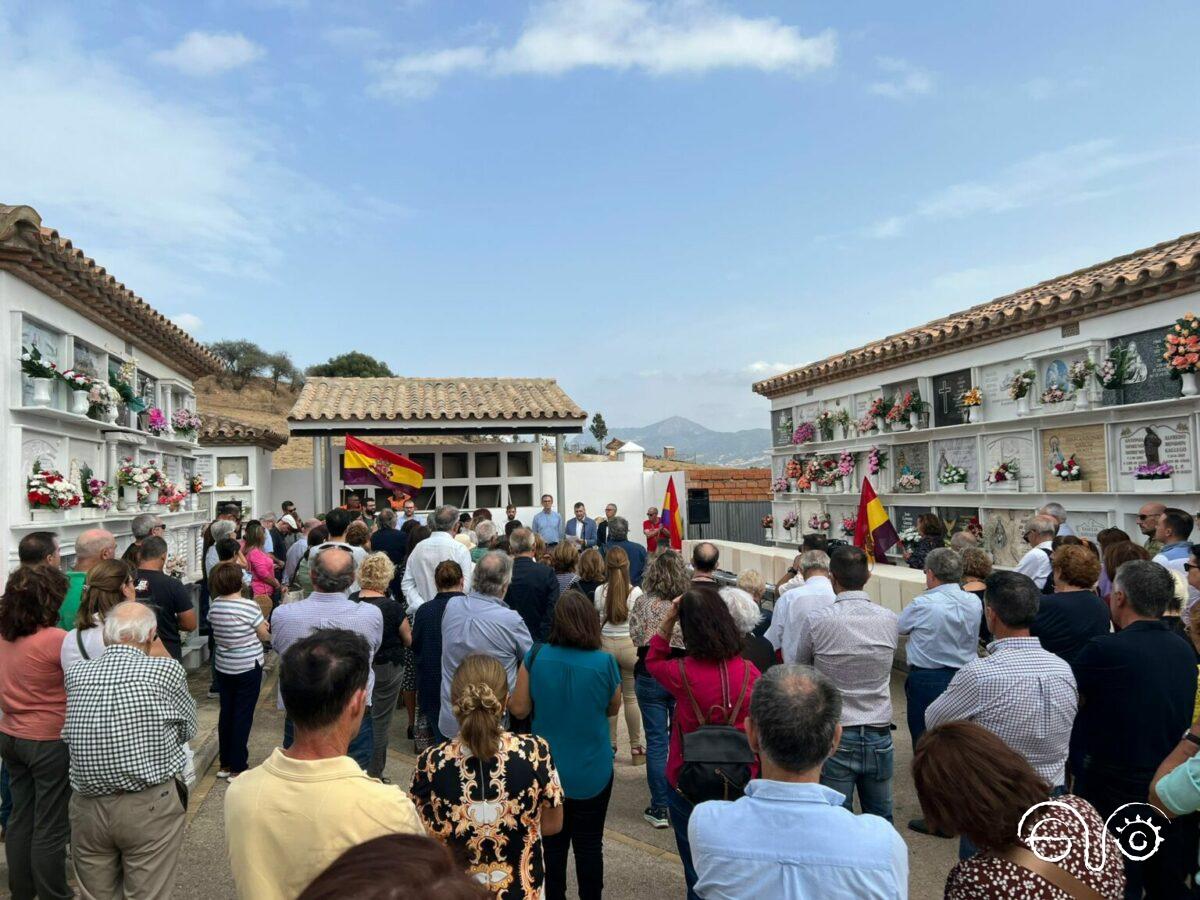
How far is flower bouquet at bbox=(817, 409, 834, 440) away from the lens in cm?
1314

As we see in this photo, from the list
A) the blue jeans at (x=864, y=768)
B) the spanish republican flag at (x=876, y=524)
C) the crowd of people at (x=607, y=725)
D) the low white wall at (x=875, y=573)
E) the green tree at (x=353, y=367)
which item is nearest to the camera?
the crowd of people at (x=607, y=725)

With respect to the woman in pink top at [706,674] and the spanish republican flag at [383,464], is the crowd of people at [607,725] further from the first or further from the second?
the spanish republican flag at [383,464]

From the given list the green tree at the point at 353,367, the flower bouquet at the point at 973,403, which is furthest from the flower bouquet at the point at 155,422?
the green tree at the point at 353,367

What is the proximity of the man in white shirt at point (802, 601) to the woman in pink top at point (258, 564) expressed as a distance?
552cm

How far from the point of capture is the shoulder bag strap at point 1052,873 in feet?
6.14

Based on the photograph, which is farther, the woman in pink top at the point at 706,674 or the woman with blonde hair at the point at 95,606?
the woman with blonde hair at the point at 95,606

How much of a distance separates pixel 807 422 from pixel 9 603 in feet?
39.7

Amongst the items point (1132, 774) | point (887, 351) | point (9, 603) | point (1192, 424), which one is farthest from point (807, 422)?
point (9, 603)

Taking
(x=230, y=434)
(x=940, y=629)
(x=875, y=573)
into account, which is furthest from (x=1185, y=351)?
(x=230, y=434)

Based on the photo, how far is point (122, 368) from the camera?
28.0 feet

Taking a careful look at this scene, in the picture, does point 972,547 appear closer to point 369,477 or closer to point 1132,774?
point 1132,774

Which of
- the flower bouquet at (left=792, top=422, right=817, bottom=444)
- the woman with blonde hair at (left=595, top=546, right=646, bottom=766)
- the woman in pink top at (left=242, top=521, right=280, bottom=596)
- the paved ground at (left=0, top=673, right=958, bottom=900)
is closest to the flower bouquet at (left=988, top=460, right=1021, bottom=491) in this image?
the flower bouquet at (left=792, top=422, right=817, bottom=444)

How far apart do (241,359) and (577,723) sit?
48.7 m

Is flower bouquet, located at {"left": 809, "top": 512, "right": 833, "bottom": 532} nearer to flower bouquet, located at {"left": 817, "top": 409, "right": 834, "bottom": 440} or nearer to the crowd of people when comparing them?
flower bouquet, located at {"left": 817, "top": 409, "right": 834, "bottom": 440}
